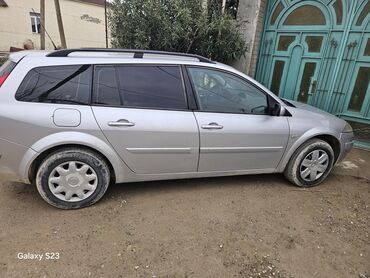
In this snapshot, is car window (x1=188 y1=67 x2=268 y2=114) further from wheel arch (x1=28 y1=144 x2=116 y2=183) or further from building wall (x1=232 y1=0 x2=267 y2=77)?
building wall (x1=232 y1=0 x2=267 y2=77)

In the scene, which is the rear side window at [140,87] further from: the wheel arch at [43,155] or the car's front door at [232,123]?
the wheel arch at [43,155]

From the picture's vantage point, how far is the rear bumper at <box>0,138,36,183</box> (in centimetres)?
239

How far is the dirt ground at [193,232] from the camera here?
2.08 m

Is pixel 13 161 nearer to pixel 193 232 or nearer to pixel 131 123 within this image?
pixel 131 123

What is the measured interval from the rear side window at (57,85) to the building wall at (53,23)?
20500mm

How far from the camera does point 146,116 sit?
2598 mm

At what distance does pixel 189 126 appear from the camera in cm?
271

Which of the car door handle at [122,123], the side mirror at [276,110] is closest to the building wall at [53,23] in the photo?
the car door handle at [122,123]

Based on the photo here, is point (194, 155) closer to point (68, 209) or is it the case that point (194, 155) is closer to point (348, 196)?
point (68, 209)

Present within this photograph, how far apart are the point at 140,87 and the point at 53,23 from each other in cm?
2175

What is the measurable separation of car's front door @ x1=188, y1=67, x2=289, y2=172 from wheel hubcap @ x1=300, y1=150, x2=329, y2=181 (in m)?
0.43

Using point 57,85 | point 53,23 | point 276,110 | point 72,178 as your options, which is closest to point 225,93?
point 276,110

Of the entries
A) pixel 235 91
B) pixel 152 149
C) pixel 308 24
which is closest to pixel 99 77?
pixel 152 149

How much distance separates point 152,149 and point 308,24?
4271mm
